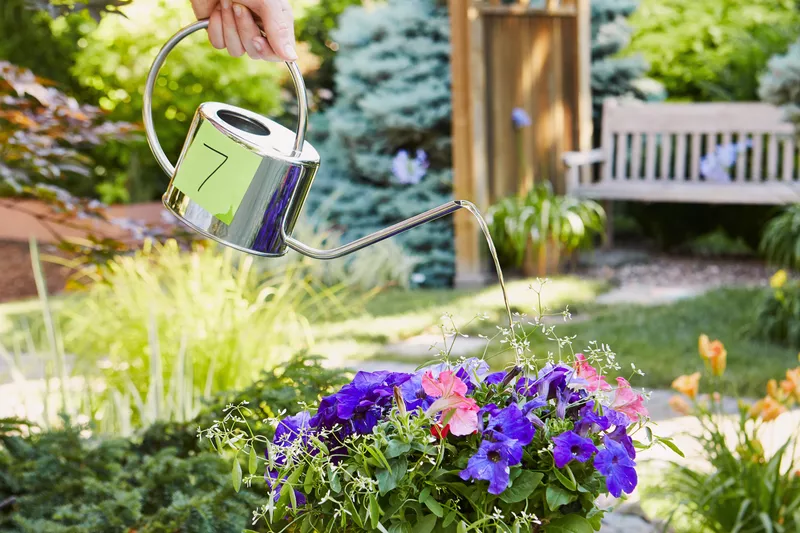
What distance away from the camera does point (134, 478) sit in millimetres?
2029

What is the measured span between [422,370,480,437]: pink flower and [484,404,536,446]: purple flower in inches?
0.8

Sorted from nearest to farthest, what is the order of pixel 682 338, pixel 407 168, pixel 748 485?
1. pixel 748 485
2. pixel 682 338
3. pixel 407 168

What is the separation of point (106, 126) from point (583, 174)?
4.34m

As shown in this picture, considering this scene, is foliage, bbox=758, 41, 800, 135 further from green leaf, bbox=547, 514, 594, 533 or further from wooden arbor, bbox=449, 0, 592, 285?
green leaf, bbox=547, 514, 594, 533

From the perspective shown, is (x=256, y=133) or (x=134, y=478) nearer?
(x=256, y=133)

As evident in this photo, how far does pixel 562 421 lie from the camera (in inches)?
38.2

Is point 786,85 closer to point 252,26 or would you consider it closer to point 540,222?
point 540,222

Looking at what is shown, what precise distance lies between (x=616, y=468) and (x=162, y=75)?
23.9 feet

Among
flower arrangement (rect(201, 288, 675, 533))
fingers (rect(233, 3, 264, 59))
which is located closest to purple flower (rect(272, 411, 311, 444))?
flower arrangement (rect(201, 288, 675, 533))

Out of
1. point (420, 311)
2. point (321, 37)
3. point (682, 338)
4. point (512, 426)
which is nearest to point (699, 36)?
point (321, 37)

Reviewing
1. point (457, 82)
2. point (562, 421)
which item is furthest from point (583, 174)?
point (562, 421)

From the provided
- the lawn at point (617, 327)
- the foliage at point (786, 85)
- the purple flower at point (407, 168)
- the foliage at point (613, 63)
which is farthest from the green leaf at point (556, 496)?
the foliage at point (613, 63)

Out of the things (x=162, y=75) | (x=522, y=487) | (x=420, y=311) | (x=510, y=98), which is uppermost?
(x=522, y=487)

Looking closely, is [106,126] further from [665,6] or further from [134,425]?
[665,6]
